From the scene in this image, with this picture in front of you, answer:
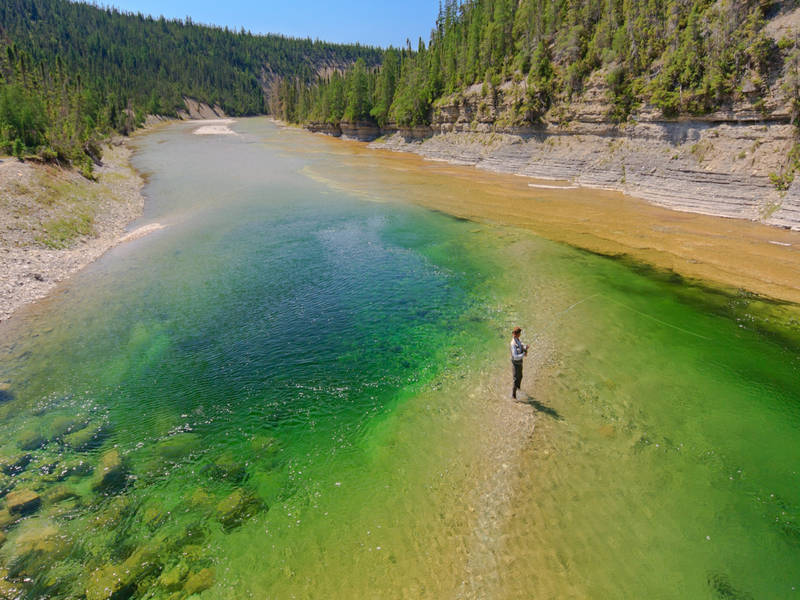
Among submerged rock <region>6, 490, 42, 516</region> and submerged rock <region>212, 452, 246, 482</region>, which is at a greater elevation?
submerged rock <region>212, 452, 246, 482</region>

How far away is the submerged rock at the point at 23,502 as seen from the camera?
9625 millimetres

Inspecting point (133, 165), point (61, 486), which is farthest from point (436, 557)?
point (133, 165)

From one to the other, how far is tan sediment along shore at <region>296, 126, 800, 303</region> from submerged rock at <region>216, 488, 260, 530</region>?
24.2 metres

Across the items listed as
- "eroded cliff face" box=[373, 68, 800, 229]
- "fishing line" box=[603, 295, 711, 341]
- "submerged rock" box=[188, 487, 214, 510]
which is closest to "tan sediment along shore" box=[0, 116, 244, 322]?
"submerged rock" box=[188, 487, 214, 510]

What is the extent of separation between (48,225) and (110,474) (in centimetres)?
2495

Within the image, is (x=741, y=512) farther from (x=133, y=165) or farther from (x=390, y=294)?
(x=133, y=165)

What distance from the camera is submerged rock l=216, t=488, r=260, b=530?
372 inches

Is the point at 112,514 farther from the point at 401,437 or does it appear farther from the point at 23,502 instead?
the point at 401,437

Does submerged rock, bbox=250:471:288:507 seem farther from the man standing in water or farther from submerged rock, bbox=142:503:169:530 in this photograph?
the man standing in water

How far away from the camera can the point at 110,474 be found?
10766 mm

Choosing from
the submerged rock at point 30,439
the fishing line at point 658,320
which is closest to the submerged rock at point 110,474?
the submerged rock at point 30,439

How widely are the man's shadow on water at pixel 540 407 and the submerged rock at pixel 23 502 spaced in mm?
13059

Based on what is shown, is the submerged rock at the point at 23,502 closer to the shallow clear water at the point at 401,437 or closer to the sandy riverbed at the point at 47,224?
the shallow clear water at the point at 401,437

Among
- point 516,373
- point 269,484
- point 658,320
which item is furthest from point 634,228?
point 269,484
